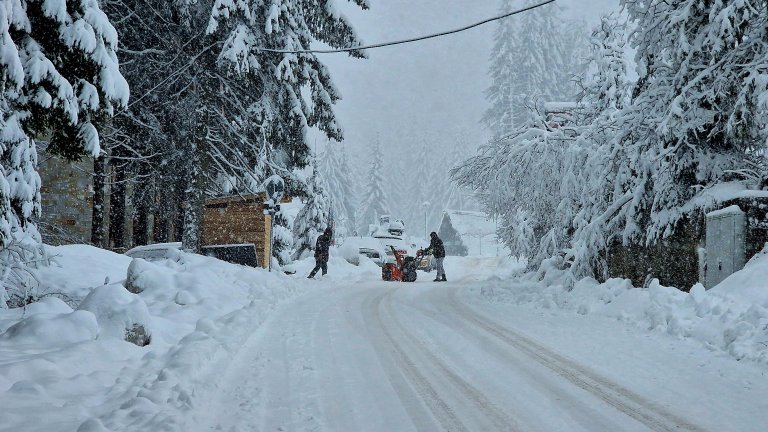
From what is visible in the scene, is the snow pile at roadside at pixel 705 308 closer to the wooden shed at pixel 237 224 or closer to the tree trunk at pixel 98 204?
the wooden shed at pixel 237 224

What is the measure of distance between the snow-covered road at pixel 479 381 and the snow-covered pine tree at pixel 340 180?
→ 6513 cm

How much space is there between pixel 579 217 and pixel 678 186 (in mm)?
3320

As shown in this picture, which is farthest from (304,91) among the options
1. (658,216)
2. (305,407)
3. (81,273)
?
(305,407)

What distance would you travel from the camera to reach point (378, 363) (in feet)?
21.7

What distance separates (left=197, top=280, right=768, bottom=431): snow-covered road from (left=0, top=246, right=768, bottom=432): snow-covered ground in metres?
0.02

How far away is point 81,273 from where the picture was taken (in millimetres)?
11320

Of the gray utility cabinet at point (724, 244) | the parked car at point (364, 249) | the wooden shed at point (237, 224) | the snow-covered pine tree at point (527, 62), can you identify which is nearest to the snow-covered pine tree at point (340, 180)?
the snow-covered pine tree at point (527, 62)

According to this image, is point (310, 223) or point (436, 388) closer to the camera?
point (436, 388)

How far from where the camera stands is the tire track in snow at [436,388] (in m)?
4.55

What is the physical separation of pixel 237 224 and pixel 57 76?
14.3 meters

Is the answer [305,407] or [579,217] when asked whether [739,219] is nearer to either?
[579,217]

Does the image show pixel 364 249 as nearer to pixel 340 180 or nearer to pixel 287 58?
pixel 287 58

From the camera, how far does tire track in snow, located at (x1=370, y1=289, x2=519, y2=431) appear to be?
14.9 feet

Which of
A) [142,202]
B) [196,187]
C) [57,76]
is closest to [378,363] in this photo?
[57,76]
